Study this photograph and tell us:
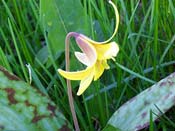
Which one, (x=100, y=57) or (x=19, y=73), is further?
(x=19, y=73)

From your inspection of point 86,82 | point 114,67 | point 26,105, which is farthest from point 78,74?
point 114,67

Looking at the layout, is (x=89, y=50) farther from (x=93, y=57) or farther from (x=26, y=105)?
(x=26, y=105)

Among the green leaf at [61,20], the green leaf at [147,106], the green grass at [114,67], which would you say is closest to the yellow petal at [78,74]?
the green leaf at [147,106]

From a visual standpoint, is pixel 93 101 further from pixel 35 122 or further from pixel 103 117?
pixel 35 122

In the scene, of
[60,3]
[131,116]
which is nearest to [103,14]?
[60,3]

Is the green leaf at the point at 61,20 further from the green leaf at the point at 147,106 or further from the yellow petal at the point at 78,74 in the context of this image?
the yellow petal at the point at 78,74

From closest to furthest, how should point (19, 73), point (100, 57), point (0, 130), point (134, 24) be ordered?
point (100, 57), point (0, 130), point (19, 73), point (134, 24)
